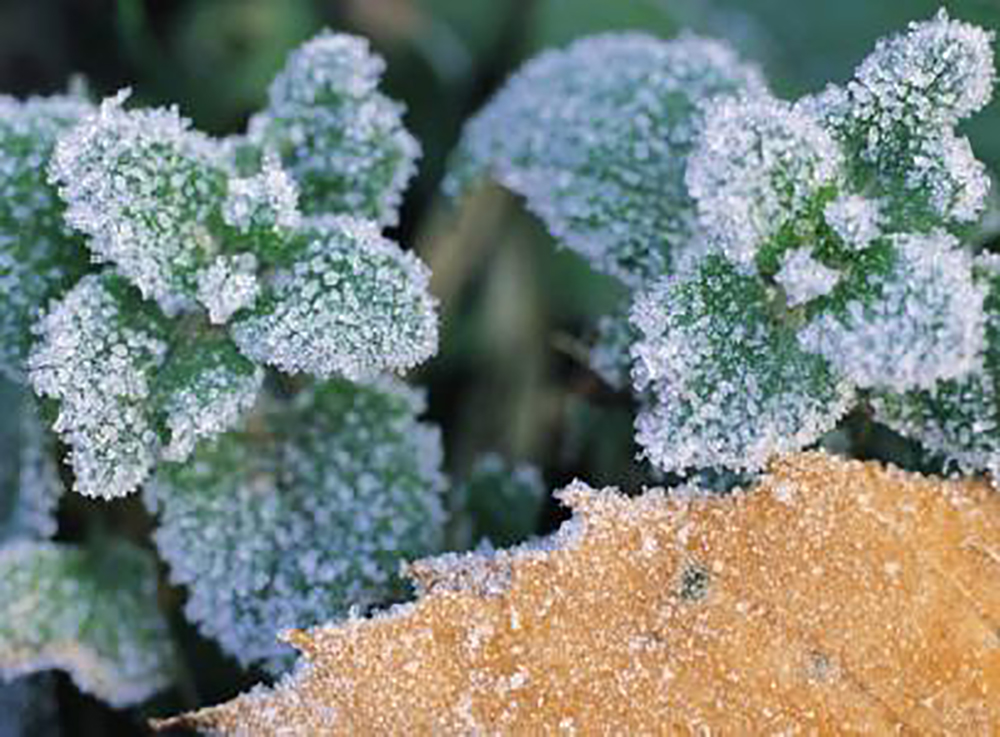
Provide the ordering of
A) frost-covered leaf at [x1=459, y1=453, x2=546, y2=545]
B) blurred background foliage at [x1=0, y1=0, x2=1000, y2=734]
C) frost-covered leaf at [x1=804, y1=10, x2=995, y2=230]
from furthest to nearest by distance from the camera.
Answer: blurred background foliage at [x1=0, y1=0, x2=1000, y2=734]
frost-covered leaf at [x1=459, y1=453, x2=546, y2=545]
frost-covered leaf at [x1=804, y1=10, x2=995, y2=230]

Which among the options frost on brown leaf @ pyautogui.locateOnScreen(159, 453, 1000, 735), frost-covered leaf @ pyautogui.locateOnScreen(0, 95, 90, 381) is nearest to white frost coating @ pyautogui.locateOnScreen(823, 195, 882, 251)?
frost on brown leaf @ pyautogui.locateOnScreen(159, 453, 1000, 735)

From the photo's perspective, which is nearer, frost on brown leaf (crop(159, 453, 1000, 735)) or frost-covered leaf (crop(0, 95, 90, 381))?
frost on brown leaf (crop(159, 453, 1000, 735))

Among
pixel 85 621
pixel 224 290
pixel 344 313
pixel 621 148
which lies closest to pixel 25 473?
pixel 85 621

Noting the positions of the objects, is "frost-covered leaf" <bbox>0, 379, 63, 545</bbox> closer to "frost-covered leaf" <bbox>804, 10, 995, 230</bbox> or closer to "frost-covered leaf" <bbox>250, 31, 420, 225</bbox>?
"frost-covered leaf" <bbox>250, 31, 420, 225</bbox>

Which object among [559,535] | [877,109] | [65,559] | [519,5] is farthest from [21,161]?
[519,5]

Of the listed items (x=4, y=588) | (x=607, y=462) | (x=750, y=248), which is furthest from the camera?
(x=607, y=462)

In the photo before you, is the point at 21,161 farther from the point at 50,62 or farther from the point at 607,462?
the point at 50,62

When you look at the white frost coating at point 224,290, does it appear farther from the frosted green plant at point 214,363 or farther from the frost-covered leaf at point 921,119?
the frost-covered leaf at point 921,119
